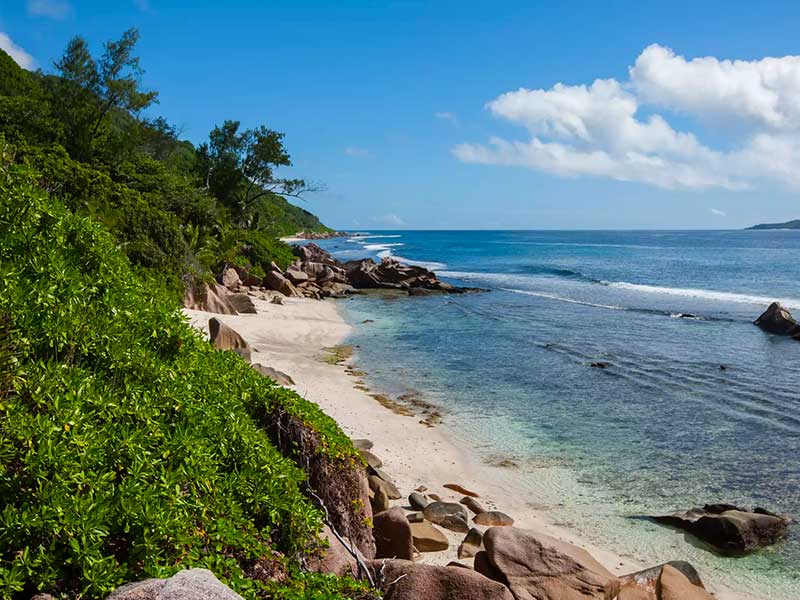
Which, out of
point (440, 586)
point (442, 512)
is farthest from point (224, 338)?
point (440, 586)

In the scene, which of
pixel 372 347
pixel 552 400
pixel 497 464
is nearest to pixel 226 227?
pixel 372 347

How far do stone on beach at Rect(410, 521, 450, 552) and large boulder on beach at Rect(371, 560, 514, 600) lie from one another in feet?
7.41

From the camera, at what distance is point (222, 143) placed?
46.5 metres

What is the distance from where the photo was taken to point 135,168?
32.0 meters

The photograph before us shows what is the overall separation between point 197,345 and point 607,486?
7.61 meters

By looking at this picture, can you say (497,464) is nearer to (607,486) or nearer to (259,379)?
(607,486)

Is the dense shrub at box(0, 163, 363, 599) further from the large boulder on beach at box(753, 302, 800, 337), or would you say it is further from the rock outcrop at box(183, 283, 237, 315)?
Result: the large boulder on beach at box(753, 302, 800, 337)

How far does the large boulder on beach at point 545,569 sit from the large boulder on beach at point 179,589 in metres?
3.80

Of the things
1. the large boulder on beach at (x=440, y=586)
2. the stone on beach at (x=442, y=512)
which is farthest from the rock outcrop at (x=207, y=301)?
the large boulder on beach at (x=440, y=586)

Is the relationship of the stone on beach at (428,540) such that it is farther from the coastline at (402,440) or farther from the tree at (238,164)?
the tree at (238,164)

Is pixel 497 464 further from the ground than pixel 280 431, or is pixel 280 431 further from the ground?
pixel 280 431

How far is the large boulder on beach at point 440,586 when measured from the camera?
5.43 m

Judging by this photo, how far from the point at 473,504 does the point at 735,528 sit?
3.81 metres

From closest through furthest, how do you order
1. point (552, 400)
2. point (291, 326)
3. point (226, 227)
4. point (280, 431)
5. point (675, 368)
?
point (280, 431) → point (552, 400) → point (675, 368) → point (291, 326) → point (226, 227)
